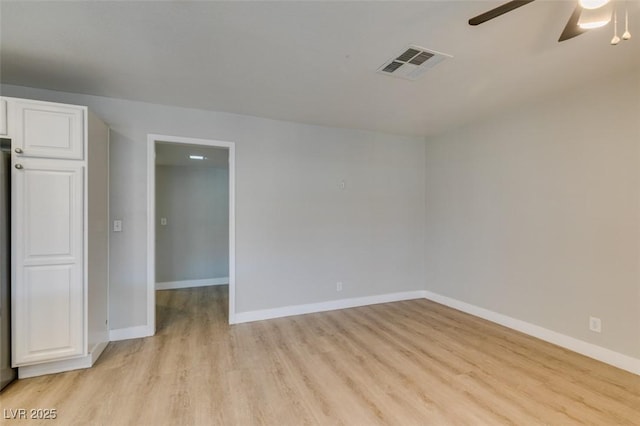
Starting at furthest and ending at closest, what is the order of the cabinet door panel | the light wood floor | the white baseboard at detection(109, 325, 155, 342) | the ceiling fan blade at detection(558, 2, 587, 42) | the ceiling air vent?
the white baseboard at detection(109, 325, 155, 342) < the cabinet door panel < the ceiling air vent < the light wood floor < the ceiling fan blade at detection(558, 2, 587, 42)

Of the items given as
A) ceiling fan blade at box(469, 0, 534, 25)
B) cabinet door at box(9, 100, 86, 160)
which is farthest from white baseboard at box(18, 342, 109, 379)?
ceiling fan blade at box(469, 0, 534, 25)

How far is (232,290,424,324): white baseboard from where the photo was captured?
11.9 ft

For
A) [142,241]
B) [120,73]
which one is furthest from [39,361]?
[120,73]

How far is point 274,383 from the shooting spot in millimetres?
2303

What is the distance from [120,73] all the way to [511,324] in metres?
4.86

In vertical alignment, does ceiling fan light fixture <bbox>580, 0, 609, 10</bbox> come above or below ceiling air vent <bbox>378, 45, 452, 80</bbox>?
below

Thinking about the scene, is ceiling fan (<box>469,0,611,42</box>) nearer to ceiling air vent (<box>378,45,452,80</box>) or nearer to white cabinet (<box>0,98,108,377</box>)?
ceiling air vent (<box>378,45,452,80</box>)

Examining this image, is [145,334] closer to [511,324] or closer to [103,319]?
[103,319]

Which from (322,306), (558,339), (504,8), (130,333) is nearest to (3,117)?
(130,333)

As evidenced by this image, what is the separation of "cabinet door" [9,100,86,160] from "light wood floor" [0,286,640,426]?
188cm

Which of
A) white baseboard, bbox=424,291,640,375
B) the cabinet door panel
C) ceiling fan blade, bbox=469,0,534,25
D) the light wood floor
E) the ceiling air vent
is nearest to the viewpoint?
ceiling fan blade, bbox=469,0,534,25

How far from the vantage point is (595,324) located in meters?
2.71

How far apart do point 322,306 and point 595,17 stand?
3.71 metres

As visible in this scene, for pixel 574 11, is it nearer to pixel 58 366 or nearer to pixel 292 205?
pixel 292 205
